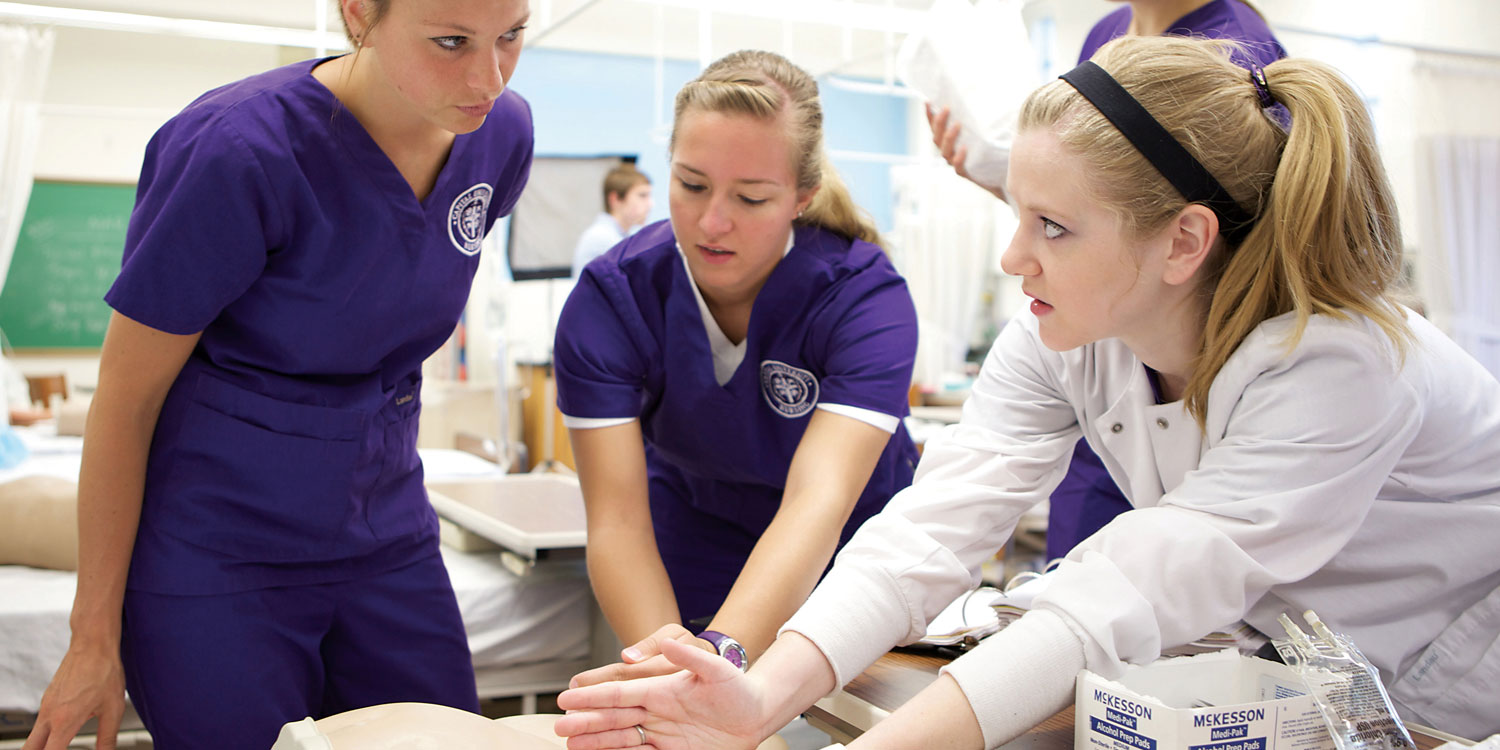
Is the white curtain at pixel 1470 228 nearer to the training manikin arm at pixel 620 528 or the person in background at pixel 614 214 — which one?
the person in background at pixel 614 214

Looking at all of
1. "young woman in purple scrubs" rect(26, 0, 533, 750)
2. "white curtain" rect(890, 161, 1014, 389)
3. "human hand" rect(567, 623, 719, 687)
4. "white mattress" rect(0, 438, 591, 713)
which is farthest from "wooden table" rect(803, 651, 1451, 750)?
"white curtain" rect(890, 161, 1014, 389)

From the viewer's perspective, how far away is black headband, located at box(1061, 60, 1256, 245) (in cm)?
99

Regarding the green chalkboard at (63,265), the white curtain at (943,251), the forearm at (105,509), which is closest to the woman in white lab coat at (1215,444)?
the forearm at (105,509)

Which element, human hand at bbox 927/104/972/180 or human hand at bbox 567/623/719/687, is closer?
human hand at bbox 567/623/719/687

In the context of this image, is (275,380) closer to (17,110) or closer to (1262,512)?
(1262,512)

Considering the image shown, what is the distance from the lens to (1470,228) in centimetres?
436

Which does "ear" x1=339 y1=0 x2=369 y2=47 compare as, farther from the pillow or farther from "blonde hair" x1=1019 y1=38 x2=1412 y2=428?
the pillow

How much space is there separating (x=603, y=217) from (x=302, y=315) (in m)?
3.62

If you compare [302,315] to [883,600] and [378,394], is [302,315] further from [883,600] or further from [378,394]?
[883,600]

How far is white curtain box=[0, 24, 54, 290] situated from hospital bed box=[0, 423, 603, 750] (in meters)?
2.46

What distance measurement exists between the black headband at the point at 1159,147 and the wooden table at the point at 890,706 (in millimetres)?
469

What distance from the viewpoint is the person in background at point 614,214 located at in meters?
4.77

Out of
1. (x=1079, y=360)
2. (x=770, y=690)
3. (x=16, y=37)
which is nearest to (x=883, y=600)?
(x=770, y=690)

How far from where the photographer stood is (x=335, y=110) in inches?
48.4
